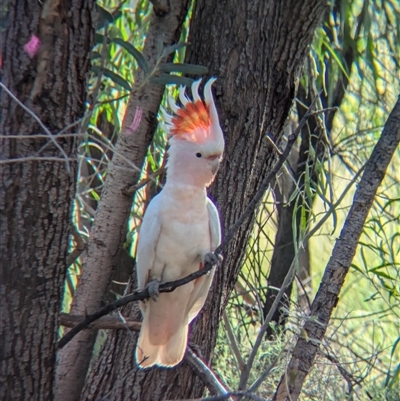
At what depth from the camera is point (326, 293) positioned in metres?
1.65

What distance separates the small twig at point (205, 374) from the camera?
141 cm

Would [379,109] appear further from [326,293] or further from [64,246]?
[64,246]

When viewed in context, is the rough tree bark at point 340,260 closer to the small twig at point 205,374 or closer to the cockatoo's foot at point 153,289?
the small twig at point 205,374

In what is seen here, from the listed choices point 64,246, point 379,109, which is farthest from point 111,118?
point 64,246

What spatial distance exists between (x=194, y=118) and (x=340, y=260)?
482 millimetres

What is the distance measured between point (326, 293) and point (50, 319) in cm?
74

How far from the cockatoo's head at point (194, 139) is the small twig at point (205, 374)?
40 cm

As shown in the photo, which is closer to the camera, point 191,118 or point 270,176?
point 270,176

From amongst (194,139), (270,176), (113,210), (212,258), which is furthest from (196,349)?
(270,176)

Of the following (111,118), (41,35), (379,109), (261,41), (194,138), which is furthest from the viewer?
(379,109)

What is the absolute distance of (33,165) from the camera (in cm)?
108

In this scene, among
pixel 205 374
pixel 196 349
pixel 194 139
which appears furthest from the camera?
pixel 196 349

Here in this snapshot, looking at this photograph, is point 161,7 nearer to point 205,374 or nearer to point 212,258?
point 212,258

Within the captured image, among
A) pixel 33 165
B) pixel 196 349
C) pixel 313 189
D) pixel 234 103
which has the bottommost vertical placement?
pixel 196 349
